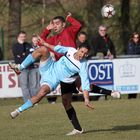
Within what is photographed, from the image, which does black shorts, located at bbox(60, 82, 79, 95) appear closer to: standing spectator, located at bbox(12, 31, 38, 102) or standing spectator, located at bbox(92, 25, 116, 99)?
standing spectator, located at bbox(12, 31, 38, 102)

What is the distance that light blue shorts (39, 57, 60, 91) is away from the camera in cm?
1276

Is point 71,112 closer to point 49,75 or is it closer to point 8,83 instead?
point 49,75

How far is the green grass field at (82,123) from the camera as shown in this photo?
12.7 metres

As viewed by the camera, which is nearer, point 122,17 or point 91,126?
point 91,126

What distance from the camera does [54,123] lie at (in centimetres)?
1491

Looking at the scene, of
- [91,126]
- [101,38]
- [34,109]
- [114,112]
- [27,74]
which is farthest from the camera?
[101,38]

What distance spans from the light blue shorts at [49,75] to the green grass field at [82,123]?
0.95 meters

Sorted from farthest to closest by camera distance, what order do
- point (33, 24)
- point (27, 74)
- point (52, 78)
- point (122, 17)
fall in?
point (33, 24), point (122, 17), point (27, 74), point (52, 78)

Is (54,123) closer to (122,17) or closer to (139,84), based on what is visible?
(139,84)

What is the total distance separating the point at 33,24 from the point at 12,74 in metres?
19.2

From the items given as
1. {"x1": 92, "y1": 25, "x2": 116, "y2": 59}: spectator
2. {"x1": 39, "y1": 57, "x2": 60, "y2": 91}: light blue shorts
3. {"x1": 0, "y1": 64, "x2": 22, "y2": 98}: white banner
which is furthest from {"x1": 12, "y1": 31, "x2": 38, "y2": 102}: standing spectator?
{"x1": 39, "y1": 57, "x2": 60, "y2": 91}: light blue shorts

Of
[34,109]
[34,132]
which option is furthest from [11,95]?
[34,132]

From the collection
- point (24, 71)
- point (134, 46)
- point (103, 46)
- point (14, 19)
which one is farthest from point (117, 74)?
point (14, 19)

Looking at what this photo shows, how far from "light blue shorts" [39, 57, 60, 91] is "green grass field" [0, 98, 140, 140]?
950 mm
